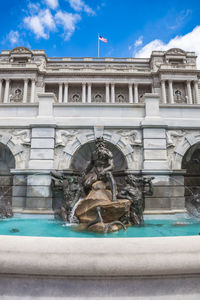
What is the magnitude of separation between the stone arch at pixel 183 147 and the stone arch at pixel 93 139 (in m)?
2.41

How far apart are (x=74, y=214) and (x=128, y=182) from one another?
9.01ft

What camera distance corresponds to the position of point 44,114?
1118 centimetres

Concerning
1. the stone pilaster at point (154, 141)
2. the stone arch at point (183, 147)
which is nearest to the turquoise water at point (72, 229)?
the stone pilaster at point (154, 141)

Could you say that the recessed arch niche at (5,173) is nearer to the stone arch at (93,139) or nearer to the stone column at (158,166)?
the stone arch at (93,139)

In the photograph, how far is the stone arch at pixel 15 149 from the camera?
10.6 meters

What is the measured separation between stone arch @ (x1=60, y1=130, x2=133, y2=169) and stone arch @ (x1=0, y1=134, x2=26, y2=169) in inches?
91.2

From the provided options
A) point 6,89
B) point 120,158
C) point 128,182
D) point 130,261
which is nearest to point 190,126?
point 120,158

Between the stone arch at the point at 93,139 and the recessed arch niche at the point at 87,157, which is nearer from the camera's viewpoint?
the stone arch at the point at 93,139

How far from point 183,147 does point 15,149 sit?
9.00 m

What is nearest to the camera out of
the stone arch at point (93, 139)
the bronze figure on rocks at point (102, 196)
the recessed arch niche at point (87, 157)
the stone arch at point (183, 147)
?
the bronze figure on rocks at point (102, 196)

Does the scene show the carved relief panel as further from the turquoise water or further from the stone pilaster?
the turquoise water

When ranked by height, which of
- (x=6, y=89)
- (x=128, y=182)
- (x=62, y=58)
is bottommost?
(x=128, y=182)

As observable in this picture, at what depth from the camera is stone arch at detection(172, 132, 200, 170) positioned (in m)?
10.7

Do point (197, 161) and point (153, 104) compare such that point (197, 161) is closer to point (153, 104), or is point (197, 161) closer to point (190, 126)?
point (190, 126)
